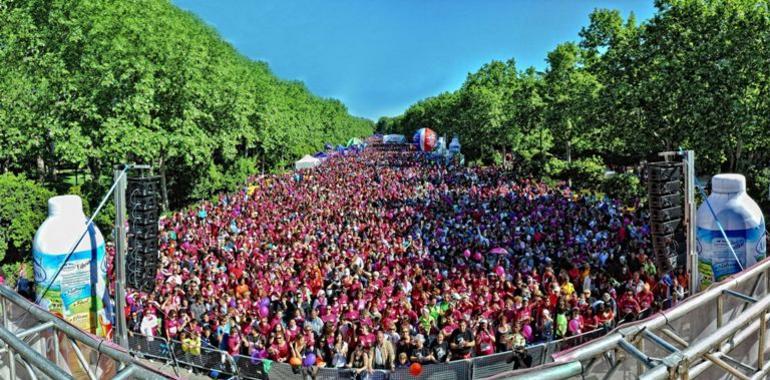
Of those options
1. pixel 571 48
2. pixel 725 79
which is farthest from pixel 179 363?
pixel 571 48

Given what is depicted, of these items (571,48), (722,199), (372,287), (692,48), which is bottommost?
(372,287)

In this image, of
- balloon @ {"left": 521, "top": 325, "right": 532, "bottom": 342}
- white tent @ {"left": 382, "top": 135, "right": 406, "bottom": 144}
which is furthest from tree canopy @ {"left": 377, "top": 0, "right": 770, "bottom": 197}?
white tent @ {"left": 382, "top": 135, "right": 406, "bottom": 144}

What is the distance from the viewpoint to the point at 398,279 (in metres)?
13.0

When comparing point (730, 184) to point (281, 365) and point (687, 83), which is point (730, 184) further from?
point (687, 83)

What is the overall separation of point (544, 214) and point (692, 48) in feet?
32.0

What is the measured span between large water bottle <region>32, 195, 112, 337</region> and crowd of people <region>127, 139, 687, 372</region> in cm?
168

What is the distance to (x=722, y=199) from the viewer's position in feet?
30.2

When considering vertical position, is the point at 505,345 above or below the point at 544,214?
below

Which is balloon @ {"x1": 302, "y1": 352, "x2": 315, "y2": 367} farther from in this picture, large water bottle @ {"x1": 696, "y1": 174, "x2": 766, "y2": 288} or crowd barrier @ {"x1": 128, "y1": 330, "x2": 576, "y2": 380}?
large water bottle @ {"x1": 696, "y1": 174, "x2": 766, "y2": 288}

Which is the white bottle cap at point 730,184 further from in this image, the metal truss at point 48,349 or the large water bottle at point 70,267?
the large water bottle at point 70,267

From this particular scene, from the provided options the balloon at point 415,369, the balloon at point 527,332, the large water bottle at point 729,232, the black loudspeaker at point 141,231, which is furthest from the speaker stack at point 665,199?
the black loudspeaker at point 141,231

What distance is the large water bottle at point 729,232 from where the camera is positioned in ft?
29.0

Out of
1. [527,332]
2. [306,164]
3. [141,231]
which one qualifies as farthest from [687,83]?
[306,164]

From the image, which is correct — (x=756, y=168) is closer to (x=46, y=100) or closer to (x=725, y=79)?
(x=725, y=79)
